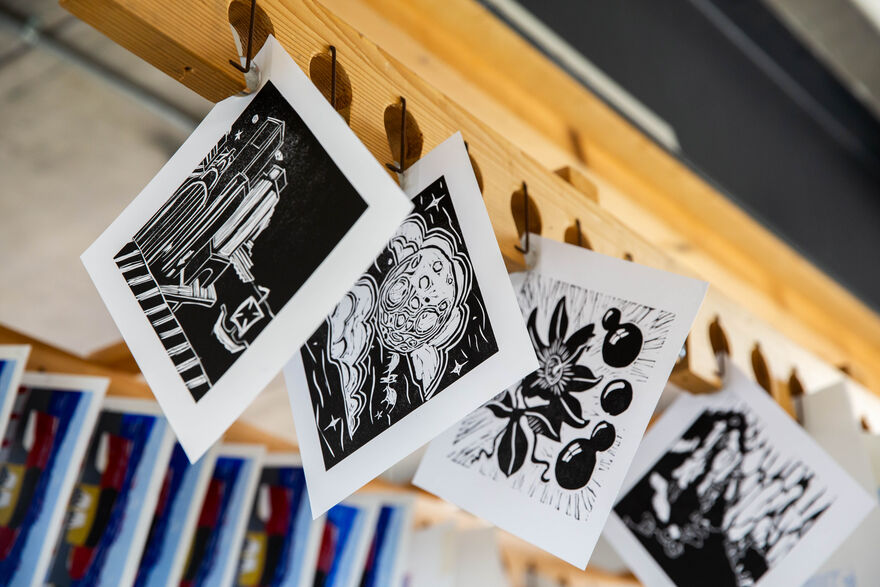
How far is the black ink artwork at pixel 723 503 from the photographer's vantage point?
1.12 meters

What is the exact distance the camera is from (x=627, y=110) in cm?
175

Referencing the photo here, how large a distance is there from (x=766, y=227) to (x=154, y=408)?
1.54 metres

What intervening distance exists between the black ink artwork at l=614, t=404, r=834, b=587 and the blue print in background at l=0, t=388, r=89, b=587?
0.79 metres

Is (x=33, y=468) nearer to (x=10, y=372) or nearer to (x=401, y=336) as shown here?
(x=10, y=372)

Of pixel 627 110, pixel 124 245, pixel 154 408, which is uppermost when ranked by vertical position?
pixel 627 110

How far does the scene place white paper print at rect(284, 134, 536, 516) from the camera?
24.8 inches

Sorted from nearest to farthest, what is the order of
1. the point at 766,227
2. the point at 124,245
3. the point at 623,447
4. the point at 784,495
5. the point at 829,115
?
the point at 124,245
the point at 623,447
the point at 784,495
the point at 766,227
the point at 829,115

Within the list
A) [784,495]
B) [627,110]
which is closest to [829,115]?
[627,110]

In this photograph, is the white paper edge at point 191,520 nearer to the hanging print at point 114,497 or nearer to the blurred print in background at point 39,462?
the hanging print at point 114,497

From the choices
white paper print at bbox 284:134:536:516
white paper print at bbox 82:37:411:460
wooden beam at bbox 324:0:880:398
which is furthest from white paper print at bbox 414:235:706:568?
wooden beam at bbox 324:0:880:398

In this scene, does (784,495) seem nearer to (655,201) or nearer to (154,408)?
(655,201)

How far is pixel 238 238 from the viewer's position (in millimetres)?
604

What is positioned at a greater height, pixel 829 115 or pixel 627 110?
pixel 829 115

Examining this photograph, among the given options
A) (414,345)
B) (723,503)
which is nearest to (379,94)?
(414,345)
